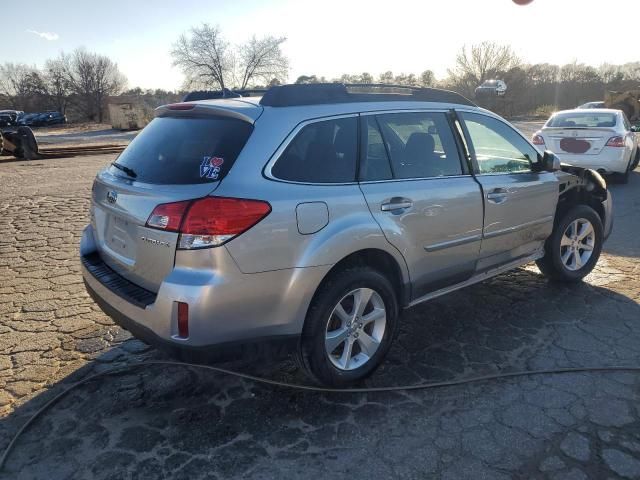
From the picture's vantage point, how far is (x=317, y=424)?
2.79m

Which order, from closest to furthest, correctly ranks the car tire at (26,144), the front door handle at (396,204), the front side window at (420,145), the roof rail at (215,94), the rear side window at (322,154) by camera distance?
the rear side window at (322,154) → the front door handle at (396,204) → the front side window at (420,145) → the roof rail at (215,94) → the car tire at (26,144)

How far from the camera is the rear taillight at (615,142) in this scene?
9688 millimetres

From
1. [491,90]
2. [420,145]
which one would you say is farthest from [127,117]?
[420,145]

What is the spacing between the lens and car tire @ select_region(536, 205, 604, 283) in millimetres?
4594

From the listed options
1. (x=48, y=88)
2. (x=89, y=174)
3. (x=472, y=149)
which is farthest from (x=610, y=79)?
(x=48, y=88)

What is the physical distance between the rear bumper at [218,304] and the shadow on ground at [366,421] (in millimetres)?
496

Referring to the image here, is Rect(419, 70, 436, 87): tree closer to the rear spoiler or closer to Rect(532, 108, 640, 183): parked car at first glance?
Rect(532, 108, 640, 183): parked car

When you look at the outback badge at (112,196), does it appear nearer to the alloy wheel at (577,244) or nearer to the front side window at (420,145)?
the front side window at (420,145)

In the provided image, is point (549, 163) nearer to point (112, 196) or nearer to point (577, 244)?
point (577, 244)

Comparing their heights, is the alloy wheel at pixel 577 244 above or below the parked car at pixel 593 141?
below

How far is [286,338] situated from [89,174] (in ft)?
38.2

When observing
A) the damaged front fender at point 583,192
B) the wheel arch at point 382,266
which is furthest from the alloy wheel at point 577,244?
the wheel arch at point 382,266

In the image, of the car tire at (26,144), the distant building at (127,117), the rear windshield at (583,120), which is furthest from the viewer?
the distant building at (127,117)

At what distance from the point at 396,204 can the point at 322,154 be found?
554mm
